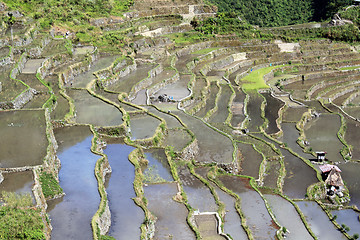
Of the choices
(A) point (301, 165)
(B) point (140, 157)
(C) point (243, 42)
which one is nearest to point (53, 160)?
(B) point (140, 157)

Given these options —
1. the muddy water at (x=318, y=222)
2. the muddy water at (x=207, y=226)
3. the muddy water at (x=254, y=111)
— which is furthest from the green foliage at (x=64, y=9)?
the muddy water at (x=318, y=222)

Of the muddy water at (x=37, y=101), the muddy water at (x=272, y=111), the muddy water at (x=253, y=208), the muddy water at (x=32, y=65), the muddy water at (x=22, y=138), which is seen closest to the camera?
the muddy water at (x=22, y=138)

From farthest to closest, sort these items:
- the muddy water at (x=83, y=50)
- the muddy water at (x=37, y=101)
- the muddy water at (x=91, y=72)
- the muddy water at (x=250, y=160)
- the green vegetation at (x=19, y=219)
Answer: the muddy water at (x=83, y=50) → the muddy water at (x=91, y=72) → the muddy water at (x=37, y=101) → the muddy water at (x=250, y=160) → the green vegetation at (x=19, y=219)

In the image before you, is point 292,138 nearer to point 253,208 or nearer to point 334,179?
point 334,179

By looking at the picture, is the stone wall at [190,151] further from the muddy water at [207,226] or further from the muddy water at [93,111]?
the muddy water at [207,226]

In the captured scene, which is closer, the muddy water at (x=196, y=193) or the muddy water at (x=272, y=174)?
the muddy water at (x=196, y=193)

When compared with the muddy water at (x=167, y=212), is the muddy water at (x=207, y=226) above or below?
below

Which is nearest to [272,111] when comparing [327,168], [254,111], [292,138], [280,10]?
[254,111]
